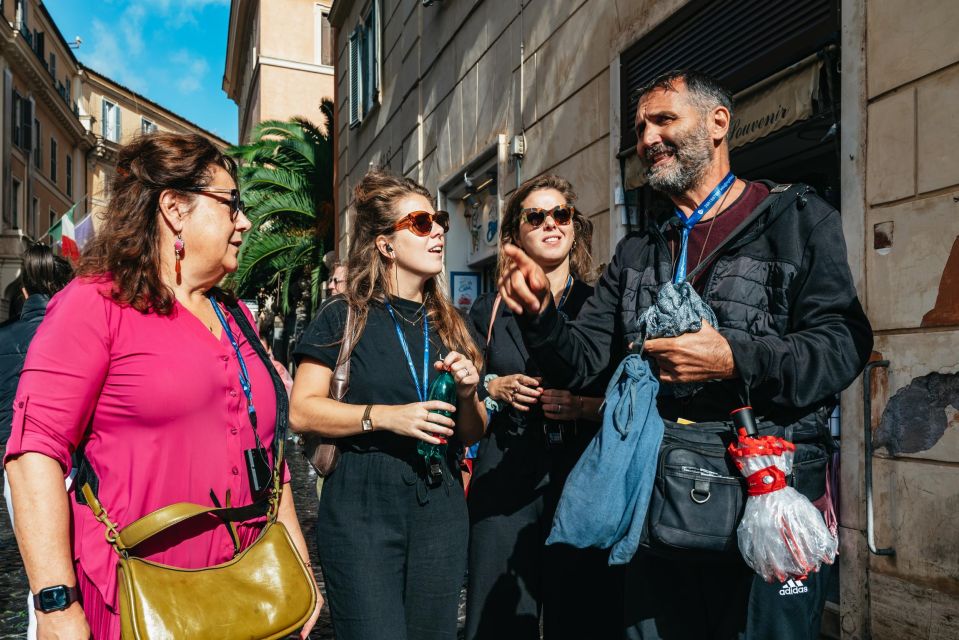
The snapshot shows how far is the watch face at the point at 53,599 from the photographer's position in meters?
1.78

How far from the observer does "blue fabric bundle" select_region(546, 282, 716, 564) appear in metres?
2.08

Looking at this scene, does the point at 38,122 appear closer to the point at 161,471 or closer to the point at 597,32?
the point at 597,32

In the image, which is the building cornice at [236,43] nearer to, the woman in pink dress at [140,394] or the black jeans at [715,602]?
the woman in pink dress at [140,394]

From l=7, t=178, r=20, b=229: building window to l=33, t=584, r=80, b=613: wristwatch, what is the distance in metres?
37.4

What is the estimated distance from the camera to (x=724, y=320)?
2.15 metres

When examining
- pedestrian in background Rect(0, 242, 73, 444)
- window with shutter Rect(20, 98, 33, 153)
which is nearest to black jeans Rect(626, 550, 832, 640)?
pedestrian in background Rect(0, 242, 73, 444)

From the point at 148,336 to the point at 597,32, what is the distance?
221 inches

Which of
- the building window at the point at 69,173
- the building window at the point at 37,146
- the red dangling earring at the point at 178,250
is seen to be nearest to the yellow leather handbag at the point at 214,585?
the red dangling earring at the point at 178,250

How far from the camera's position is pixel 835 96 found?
421cm

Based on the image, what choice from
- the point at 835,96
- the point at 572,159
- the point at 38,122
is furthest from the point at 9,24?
the point at 835,96

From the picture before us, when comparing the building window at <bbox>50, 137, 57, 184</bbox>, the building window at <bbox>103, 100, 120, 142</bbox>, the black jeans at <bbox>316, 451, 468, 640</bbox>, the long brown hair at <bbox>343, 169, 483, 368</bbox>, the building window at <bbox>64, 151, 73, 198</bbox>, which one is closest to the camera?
the black jeans at <bbox>316, 451, 468, 640</bbox>

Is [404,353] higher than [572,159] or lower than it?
lower

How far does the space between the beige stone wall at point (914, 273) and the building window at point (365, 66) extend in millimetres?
11027

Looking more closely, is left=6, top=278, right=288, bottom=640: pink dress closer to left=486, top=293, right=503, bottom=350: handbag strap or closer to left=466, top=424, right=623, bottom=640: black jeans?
left=466, top=424, right=623, bottom=640: black jeans
